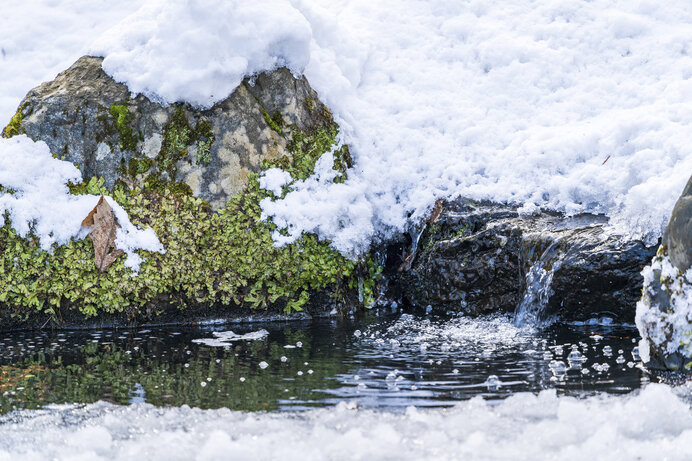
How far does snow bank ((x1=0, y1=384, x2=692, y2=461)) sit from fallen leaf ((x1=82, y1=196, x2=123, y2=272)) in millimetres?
3718

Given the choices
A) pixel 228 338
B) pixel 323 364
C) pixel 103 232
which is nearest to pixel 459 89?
pixel 228 338

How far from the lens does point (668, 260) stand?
437cm

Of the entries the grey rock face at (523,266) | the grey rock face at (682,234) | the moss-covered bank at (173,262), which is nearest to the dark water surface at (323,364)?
the grey rock face at (523,266)

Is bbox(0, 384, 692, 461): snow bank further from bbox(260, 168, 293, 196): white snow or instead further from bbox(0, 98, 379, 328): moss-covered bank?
bbox(260, 168, 293, 196): white snow

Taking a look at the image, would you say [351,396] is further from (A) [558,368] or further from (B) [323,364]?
(A) [558,368]

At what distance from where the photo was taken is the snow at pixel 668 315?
417 centimetres

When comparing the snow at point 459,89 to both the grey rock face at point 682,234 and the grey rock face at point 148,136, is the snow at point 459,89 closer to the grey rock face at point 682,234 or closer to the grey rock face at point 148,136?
the grey rock face at point 148,136

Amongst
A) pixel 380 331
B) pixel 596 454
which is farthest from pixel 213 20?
pixel 596 454

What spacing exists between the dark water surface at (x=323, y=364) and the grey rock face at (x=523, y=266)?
0.32 metres

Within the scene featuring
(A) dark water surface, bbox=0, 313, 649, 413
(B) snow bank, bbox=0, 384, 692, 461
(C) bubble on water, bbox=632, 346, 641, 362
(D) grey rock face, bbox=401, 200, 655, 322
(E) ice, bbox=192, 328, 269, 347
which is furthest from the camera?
(E) ice, bbox=192, 328, 269, 347

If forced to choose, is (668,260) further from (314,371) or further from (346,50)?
(346,50)

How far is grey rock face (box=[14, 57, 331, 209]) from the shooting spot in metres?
7.52

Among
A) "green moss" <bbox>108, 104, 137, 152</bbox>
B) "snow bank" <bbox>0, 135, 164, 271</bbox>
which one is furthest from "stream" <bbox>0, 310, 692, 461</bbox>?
"green moss" <bbox>108, 104, 137, 152</bbox>

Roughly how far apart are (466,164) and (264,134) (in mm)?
2642
